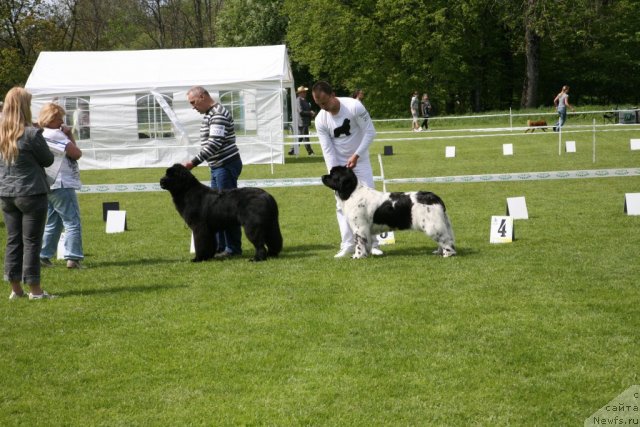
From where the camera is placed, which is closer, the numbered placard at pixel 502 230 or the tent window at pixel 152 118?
the numbered placard at pixel 502 230

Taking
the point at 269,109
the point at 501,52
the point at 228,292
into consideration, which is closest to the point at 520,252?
the point at 228,292

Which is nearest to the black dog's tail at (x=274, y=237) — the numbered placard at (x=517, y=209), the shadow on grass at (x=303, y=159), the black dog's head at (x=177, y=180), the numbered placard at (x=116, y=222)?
the black dog's head at (x=177, y=180)

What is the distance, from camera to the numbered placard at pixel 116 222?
11.5 meters

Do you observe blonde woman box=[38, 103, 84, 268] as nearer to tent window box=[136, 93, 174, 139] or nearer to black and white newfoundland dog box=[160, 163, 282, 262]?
black and white newfoundland dog box=[160, 163, 282, 262]

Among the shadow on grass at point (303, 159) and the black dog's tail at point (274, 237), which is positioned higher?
the shadow on grass at point (303, 159)

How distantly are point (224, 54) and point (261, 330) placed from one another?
18697 mm

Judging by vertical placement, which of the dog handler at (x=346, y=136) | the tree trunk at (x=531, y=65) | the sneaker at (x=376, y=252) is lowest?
the sneaker at (x=376, y=252)

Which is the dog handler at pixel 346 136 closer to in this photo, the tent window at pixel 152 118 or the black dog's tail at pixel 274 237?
the black dog's tail at pixel 274 237

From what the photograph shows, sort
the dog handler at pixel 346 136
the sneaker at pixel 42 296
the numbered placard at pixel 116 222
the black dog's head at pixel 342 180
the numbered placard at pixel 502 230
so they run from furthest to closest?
the numbered placard at pixel 116 222
the numbered placard at pixel 502 230
the dog handler at pixel 346 136
the black dog's head at pixel 342 180
the sneaker at pixel 42 296

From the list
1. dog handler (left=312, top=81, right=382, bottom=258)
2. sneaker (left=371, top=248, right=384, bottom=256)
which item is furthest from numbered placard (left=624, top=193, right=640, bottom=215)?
dog handler (left=312, top=81, right=382, bottom=258)

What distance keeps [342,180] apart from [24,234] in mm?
3123

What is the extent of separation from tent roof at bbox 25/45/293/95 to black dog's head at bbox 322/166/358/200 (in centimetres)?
1418

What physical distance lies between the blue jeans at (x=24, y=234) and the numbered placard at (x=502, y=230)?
4.96 meters

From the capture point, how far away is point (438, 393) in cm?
447
